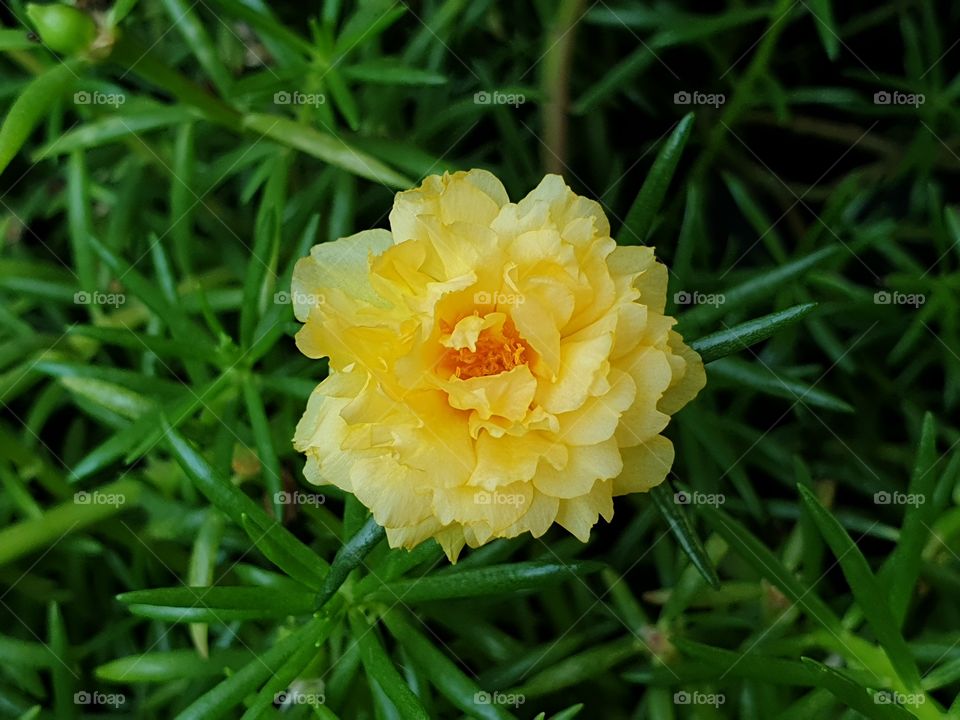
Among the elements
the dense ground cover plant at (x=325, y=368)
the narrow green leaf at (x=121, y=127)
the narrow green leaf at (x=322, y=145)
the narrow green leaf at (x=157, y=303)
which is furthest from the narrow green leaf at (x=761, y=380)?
the narrow green leaf at (x=121, y=127)

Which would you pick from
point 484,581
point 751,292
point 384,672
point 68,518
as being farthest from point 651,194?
point 68,518

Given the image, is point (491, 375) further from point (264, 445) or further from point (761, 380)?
point (761, 380)

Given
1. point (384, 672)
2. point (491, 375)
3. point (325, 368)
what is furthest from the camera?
point (325, 368)

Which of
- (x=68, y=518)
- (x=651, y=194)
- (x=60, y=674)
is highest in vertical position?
(x=651, y=194)

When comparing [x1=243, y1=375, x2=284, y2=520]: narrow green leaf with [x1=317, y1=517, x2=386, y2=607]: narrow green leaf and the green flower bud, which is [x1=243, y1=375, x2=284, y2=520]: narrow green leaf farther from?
the green flower bud

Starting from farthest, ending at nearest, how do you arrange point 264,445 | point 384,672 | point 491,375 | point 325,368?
point 325,368
point 264,445
point 384,672
point 491,375

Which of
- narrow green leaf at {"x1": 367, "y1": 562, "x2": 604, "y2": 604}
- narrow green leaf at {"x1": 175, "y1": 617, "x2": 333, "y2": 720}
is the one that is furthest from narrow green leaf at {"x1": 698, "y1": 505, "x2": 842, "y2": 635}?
narrow green leaf at {"x1": 175, "y1": 617, "x2": 333, "y2": 720}

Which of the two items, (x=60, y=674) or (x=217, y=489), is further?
(x=60, y=674)

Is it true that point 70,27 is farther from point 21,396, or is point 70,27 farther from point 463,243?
point 21,396
